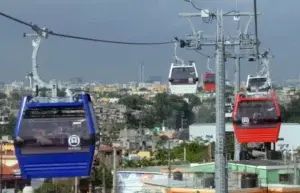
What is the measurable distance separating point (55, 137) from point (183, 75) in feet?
53.1

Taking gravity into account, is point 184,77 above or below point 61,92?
above

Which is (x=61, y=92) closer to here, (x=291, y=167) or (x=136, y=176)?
(x=291, y=167)

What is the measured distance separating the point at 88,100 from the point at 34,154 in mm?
1266

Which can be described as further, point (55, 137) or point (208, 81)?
point (208, 81)

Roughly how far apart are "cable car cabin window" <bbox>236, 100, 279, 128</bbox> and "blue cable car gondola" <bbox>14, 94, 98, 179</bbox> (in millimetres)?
9186

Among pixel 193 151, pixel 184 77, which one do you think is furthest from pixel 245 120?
pixel 193 151

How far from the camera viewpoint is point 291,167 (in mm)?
29016

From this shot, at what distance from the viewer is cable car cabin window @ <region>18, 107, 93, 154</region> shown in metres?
13.1

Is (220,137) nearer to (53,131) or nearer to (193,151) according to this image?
(53,131)

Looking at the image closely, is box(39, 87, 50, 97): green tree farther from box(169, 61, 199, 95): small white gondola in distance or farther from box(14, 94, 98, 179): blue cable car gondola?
box(169, 61, 199, 95): small white gondola in distance

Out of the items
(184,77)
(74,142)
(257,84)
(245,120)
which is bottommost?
(74,142)

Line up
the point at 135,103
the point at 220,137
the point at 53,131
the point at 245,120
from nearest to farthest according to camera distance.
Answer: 1. the point at 220,137
2. the point at 53,131
3. the point at 245,120
4. the point at 135,103

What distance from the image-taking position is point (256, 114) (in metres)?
22.2

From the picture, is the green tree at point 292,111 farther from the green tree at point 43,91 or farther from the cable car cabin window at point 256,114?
the green tree at point 43,91
